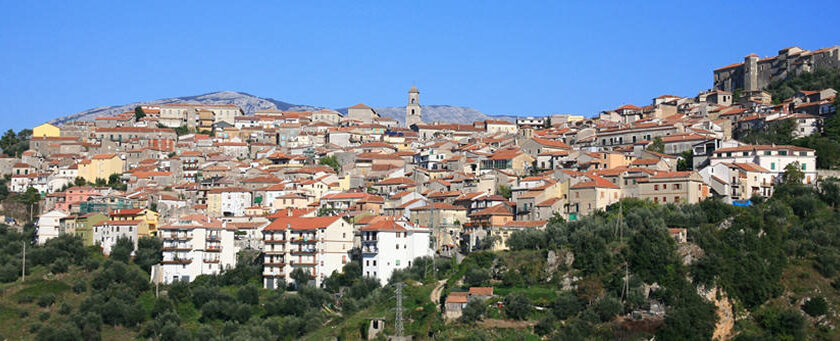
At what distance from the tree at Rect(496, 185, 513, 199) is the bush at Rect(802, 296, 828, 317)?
18.5m

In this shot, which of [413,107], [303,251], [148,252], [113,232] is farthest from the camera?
[413,107]

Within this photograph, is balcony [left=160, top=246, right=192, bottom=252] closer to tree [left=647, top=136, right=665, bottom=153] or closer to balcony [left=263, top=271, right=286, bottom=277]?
balcony [left=263, top=271, right=286, bottom=277]

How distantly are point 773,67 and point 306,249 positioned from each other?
47.2 m

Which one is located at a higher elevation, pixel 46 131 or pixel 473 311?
pixel 46 131

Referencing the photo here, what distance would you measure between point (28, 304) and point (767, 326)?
120 ft

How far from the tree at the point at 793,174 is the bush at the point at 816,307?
998 cm

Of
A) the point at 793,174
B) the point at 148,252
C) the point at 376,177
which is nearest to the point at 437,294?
the point at 148,252

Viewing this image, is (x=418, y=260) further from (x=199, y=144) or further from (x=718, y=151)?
(x=199, y=144)

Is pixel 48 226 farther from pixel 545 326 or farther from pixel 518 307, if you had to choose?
pixel 545 326

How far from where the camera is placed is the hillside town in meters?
53.2

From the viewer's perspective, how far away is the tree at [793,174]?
5284 cm

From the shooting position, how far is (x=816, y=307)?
4416 centimetres

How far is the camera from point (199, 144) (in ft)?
282

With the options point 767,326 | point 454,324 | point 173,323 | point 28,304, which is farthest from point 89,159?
point 767,326
